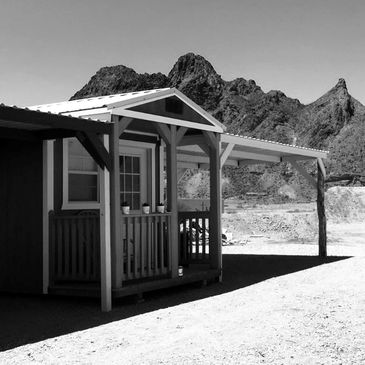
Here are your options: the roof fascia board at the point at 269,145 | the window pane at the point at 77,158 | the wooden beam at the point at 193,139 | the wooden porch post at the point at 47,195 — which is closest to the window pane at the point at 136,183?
the wooden beam at the point at 193,139

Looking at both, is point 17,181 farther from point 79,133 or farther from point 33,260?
point 79,133

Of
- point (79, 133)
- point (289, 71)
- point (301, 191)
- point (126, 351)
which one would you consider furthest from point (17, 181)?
point (301, 191)

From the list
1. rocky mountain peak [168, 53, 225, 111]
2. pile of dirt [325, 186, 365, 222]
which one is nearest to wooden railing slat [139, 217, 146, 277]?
pile of dirt [325, 186, 365, 222]

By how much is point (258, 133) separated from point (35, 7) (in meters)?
70.2

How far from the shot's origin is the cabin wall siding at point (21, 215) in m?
9.00

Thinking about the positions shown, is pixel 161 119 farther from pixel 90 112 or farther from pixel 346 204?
pixel 346 204

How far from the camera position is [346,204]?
39.5 metres

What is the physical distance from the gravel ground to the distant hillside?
2769 inches

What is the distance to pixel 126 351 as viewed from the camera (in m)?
5.72

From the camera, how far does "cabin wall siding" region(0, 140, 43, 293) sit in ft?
29.5

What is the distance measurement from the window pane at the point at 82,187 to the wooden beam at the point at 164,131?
154cm

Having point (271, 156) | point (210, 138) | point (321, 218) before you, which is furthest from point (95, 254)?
point (321, 218)

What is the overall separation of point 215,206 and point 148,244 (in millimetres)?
1925

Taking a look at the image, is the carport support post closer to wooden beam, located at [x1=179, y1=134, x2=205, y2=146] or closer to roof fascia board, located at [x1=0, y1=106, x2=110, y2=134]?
wooden beam, located at [x1=179, y1=134, x2=205, y2=146]
